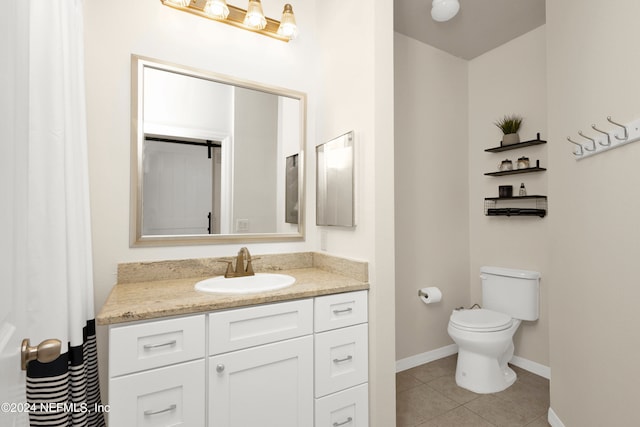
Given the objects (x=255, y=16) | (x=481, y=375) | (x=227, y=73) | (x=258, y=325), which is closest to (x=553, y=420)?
(x=481, y=375)

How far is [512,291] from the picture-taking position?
7.78ft

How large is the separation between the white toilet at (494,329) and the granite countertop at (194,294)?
3.32 feet

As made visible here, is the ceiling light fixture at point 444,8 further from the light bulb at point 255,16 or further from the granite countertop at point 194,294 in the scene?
the granite countertop at point 194,294

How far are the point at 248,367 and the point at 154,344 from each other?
0.37m

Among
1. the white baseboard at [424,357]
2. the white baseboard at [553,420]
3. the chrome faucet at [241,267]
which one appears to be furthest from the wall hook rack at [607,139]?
the white baseboard at [424,357]

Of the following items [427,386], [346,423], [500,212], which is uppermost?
[500,212]

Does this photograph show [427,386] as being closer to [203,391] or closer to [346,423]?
[346,423]

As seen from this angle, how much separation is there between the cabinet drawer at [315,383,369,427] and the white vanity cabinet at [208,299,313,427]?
0.06 meters

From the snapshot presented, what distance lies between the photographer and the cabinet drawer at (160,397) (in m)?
1.06

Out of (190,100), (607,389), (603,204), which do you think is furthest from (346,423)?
(190,100)

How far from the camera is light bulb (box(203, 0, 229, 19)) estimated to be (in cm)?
168

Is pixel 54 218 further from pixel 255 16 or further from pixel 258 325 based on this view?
pixel 255 16

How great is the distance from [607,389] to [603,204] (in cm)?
77

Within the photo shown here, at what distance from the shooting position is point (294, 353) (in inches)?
53.8
